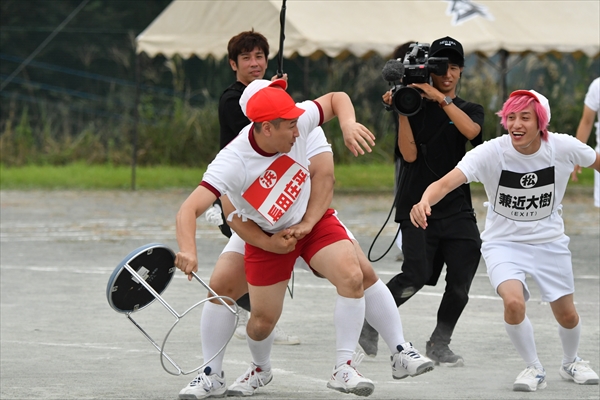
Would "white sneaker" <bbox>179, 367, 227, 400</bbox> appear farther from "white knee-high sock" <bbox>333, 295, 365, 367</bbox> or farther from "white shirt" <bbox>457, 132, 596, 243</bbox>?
"white shirt" <bbox>457, 132, 596, 243</bbox>

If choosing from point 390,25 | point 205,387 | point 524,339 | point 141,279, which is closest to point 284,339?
point 205,387

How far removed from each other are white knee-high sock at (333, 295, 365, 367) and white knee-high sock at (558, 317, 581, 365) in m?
1.34

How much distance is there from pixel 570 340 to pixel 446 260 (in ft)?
3.16

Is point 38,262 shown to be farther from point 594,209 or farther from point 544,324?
point 594,209

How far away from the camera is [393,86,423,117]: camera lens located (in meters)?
6.58

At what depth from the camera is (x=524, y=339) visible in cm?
616

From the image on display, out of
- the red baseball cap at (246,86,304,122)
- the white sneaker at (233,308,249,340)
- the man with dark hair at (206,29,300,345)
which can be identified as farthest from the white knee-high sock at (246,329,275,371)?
the white sneaker at (233,308,249,340)

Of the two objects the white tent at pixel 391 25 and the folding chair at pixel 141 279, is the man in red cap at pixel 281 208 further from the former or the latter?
the white tent at pixel 391 25

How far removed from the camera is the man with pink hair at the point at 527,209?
610 centimetres

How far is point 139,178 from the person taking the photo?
20000 mm

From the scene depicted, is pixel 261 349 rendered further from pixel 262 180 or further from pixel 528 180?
pixel 528 180

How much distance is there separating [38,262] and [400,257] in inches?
141

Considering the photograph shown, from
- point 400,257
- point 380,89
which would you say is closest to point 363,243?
point 400,257

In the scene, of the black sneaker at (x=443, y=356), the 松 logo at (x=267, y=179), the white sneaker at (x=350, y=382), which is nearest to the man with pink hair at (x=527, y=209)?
the black sneaker at (x=443, y=356)
